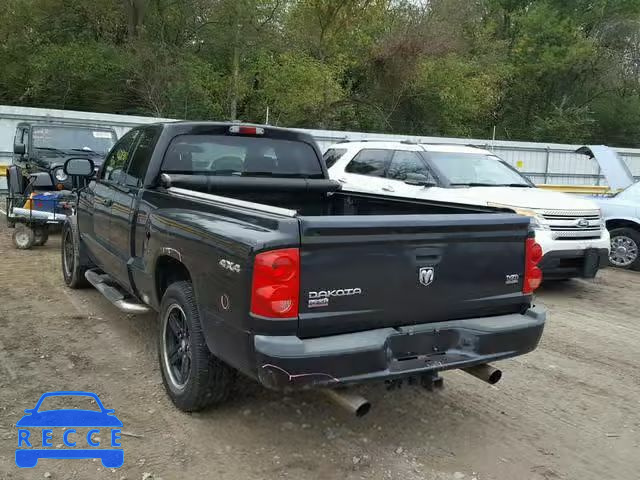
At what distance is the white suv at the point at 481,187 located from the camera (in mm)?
7559

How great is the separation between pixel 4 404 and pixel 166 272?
4.42 feet

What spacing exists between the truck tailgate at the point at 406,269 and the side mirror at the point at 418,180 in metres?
4.67

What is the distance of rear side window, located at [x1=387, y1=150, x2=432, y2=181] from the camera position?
887 cm

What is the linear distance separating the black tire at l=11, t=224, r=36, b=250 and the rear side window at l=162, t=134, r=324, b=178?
5.74 meters

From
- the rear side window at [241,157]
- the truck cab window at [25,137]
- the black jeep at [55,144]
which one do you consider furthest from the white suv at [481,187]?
the truck cab window at [25,137]

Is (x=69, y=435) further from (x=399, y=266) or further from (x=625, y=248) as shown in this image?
(x=625, y=248)

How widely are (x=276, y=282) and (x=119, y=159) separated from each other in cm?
332

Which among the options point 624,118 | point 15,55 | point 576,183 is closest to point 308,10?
point 15,55

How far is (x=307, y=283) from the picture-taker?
3.13 m

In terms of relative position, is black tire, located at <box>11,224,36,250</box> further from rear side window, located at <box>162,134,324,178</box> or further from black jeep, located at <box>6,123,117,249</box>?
rear side window, located at <box>162,134,324,178</box>

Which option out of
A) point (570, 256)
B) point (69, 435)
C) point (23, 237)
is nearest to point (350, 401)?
point (69, 435)

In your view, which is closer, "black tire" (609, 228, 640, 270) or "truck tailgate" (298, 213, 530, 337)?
"truck tailgate" (298, 213, 530, 337)

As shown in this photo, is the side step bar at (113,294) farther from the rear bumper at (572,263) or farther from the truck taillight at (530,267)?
the rear bumper at (572,263)

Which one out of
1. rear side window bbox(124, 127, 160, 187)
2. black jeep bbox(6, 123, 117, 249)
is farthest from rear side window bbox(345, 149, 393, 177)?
rear side window bbox(124, 127, 160, 187)
